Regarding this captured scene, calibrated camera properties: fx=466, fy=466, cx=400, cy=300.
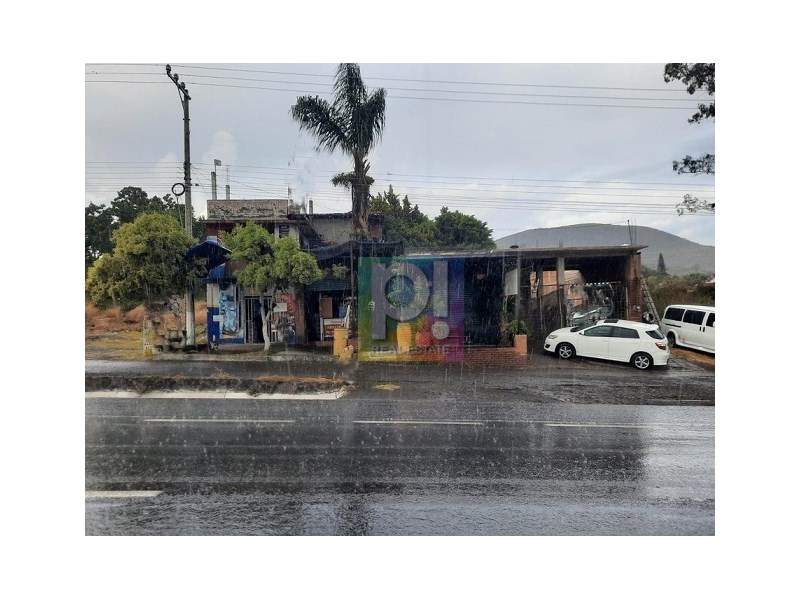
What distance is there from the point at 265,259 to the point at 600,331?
308 inches

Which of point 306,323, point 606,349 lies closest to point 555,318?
point 606,349

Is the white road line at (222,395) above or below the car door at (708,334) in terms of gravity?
below

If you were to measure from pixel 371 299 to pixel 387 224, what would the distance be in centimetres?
170

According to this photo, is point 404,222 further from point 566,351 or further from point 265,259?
point 566,351

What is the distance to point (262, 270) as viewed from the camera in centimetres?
1016

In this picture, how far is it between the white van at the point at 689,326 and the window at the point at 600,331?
1172 mm

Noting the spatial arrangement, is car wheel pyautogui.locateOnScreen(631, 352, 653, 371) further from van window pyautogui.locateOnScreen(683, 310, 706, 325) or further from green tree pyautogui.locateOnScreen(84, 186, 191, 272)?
green tree pyautogui.locateOnScreen(84, 186, 191, 272)

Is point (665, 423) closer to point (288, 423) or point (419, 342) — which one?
point (419, 342)

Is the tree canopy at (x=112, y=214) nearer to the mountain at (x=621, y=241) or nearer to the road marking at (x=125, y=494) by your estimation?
the road marking at (x=125, y=494)

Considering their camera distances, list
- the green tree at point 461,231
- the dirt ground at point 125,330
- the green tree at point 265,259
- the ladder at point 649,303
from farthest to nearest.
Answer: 1. the ladder at point 649,303
2. the green tree at point 265,259
3. the green tree at point 461,231
4. the dirt ground at point 125,330

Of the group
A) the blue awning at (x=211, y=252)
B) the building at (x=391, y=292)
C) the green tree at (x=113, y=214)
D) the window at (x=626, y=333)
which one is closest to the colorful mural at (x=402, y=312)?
the building at (x=391, y=292)

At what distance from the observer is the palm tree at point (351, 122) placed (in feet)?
24.5

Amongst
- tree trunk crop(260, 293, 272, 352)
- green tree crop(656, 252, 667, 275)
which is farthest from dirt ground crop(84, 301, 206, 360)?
green tree crop(656, 252, 667, 275)

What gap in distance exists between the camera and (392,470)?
216 inches
